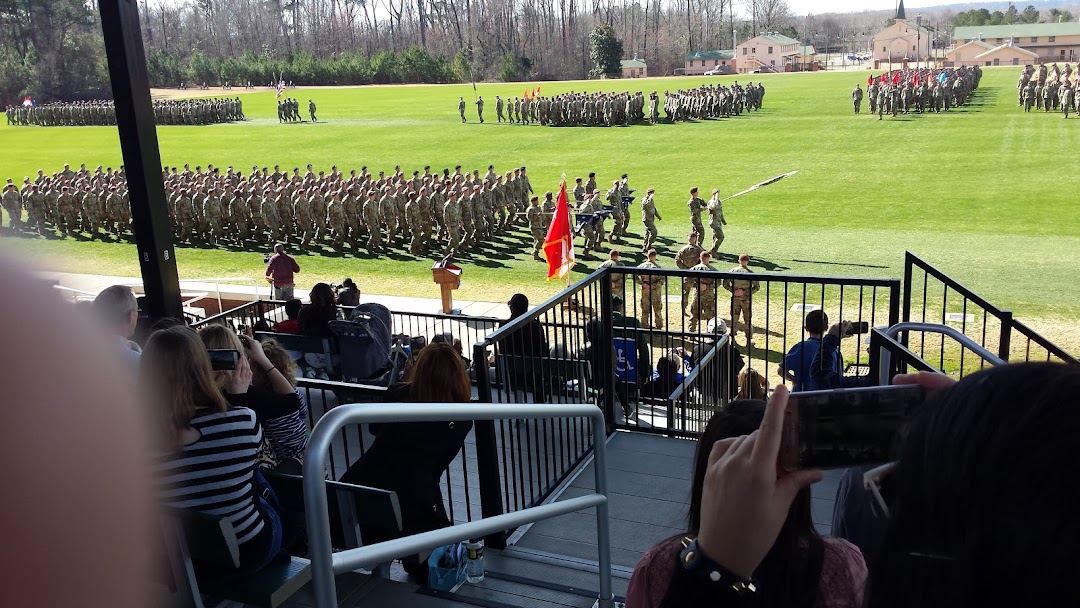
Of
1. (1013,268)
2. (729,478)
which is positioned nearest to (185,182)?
(1013,268)

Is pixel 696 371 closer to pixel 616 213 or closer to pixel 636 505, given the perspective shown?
pixel 636 505

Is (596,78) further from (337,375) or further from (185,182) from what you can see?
(337,375)

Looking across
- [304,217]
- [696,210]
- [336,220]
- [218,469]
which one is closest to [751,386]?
[218,469]

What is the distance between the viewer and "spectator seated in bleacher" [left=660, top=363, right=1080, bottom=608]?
803 mm

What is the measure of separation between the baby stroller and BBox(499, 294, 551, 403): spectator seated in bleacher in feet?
4.87

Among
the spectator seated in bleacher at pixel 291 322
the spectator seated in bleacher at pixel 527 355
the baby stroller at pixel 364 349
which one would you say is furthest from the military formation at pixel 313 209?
the spectator seated in bleacher at pixel 527 355

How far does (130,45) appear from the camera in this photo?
21.7 ft

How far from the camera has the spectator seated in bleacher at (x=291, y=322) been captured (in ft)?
29.1

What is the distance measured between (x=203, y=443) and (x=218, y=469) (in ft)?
0.35

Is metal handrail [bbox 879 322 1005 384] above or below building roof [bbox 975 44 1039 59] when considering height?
below

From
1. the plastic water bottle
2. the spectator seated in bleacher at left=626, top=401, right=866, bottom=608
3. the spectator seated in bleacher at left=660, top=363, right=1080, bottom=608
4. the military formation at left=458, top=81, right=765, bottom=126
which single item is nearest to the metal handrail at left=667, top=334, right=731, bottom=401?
the plastic water bottle

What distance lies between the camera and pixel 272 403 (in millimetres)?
4594

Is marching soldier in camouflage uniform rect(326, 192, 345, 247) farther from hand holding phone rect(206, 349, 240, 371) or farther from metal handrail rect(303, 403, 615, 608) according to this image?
metal handrail rect(303, 403, 615, 608)

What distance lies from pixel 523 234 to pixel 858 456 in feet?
74.6
